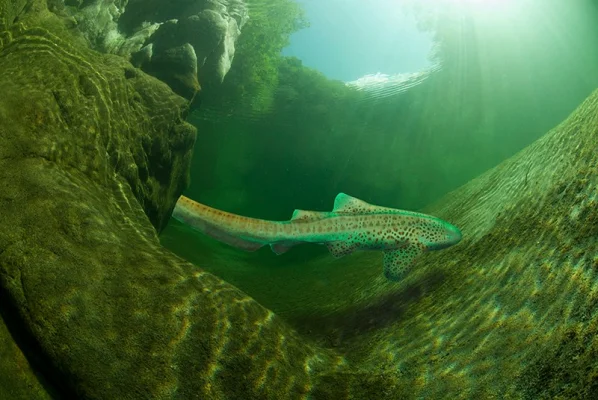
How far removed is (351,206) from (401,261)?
2.90 feet

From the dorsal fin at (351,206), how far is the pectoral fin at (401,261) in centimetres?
61

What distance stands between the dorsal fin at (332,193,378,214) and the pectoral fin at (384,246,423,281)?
2.00ft

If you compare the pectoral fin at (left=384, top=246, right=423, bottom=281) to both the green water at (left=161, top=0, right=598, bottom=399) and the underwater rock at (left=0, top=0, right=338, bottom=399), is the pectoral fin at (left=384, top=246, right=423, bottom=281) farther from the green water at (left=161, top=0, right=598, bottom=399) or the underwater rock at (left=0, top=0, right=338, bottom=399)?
the underwater rock at (left=0, top=0, right=338, bottom=399)

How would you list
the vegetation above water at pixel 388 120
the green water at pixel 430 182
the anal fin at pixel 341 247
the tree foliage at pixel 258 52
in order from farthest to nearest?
the vegetation above water at pixel 388 120
the tree foliage at pixel 258 52
the anal fin at pixel 341 247
the green water at pixel 430 182

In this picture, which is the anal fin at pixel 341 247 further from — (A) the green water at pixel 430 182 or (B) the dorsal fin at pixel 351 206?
(A) the green water at pixel 430 182

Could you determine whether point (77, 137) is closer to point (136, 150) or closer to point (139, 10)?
point (136, 150)

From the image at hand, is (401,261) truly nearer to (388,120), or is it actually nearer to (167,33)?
(167,33)

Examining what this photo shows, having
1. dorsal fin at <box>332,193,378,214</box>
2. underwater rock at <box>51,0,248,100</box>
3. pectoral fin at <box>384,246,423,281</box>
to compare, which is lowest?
pectoral fin at <box>384,246,423,281</box>

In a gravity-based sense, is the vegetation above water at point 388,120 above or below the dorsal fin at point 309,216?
above

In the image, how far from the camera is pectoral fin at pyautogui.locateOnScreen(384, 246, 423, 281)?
151 inches

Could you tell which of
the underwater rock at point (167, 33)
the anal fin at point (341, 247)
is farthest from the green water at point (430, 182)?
the underwater rock at point (167, 33)

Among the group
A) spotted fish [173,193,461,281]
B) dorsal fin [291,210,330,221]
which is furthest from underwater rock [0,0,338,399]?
dorsal fin [291,210,330,221]

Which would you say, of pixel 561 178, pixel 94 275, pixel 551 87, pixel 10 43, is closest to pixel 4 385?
→ pixel 94 275

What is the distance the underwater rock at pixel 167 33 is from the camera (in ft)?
22.4
